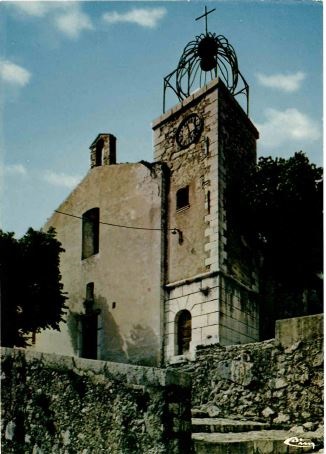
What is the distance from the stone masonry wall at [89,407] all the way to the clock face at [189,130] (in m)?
11.7

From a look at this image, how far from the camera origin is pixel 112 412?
16.8ft

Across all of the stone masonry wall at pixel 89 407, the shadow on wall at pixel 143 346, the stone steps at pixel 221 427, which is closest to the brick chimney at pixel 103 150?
the shadow on wall at pixel 143 346

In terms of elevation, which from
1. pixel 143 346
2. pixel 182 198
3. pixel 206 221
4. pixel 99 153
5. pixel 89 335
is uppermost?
pixel 99 153

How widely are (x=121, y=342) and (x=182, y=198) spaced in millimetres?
4705

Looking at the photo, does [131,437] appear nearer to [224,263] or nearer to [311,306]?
[224,263]

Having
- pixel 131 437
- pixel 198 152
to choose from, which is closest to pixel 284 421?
pixel 131 437

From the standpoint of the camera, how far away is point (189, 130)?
1658 centimetres

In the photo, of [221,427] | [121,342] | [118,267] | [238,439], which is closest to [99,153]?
→ [118,267]

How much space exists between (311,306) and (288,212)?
409cm

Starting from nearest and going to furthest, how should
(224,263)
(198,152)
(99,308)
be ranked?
(224,263) < (198,152) < (99,308)

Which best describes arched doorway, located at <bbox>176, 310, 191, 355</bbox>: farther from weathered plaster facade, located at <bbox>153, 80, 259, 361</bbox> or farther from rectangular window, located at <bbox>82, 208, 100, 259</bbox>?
rectangular window, located at <bbox>82, 208, 100, 259</bbox>

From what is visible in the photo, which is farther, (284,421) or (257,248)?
(257,248)

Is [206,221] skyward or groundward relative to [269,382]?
skyward

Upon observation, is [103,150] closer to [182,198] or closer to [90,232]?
[90,232]
